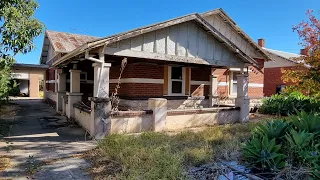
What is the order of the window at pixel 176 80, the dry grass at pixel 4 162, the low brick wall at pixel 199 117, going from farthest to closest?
the window at pixel 176 80 → the low brick wall at pixel 199 117 → the dry grass at pixel 4 162

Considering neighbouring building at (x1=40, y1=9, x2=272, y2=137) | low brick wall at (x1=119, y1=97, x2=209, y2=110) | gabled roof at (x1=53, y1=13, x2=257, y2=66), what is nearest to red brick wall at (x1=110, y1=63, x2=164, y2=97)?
neighbouring building at (x1=40, y1=9, x2=272, y2=137)

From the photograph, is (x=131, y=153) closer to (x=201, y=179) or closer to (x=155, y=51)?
(x=201, y=179)

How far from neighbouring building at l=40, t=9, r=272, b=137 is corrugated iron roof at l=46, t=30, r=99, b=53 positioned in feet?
0.19

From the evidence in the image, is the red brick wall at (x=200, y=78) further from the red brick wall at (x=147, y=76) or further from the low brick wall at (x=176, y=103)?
the low brick wall at (x=176, y=103)

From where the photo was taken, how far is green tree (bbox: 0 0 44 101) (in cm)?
568

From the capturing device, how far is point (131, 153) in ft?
18.4

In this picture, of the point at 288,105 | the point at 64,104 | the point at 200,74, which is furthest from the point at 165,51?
the point at 288,105

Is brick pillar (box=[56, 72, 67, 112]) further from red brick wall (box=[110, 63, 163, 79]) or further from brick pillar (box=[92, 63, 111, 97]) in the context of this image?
brick pillar (box=[92, 63, 111, 97])

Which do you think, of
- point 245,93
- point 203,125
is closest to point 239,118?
point 245,93

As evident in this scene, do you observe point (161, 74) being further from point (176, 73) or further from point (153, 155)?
point (153, 155)

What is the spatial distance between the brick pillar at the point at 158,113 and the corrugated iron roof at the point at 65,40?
736 centimetres

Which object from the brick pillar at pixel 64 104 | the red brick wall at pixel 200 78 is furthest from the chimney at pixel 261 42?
the brick pillar at pixel 64 104

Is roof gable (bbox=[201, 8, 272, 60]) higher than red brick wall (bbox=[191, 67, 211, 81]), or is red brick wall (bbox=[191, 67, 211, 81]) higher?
roof gable (bbox=[201, 8, 272, 60])

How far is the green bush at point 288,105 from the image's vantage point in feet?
46.8
